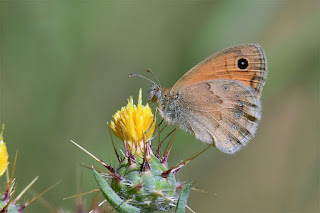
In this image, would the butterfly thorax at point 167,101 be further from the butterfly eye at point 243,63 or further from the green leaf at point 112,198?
the green leaf at point 112,198

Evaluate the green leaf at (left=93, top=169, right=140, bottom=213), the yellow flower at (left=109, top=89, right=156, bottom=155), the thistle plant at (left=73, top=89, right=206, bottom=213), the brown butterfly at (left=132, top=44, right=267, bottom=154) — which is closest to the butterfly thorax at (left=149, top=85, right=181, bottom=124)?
the brown butterfly at (left=132, top=44, right=267, bottom=154)

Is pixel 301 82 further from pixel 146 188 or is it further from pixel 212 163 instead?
pixel 146 188

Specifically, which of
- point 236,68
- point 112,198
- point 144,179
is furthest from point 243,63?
point 112,198

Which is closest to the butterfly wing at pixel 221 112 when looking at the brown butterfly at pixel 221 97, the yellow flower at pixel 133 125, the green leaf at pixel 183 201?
the brown butterfly at pixel 221 97

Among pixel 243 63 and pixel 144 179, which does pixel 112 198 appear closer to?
pixel 144 179

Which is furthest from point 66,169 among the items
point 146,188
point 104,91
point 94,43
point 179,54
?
point 146,188

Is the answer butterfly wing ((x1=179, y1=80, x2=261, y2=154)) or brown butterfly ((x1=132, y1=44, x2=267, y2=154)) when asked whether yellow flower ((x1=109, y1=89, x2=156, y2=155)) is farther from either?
butterfly wing ((x1=179, y1=80, x2=261, y2=154))
